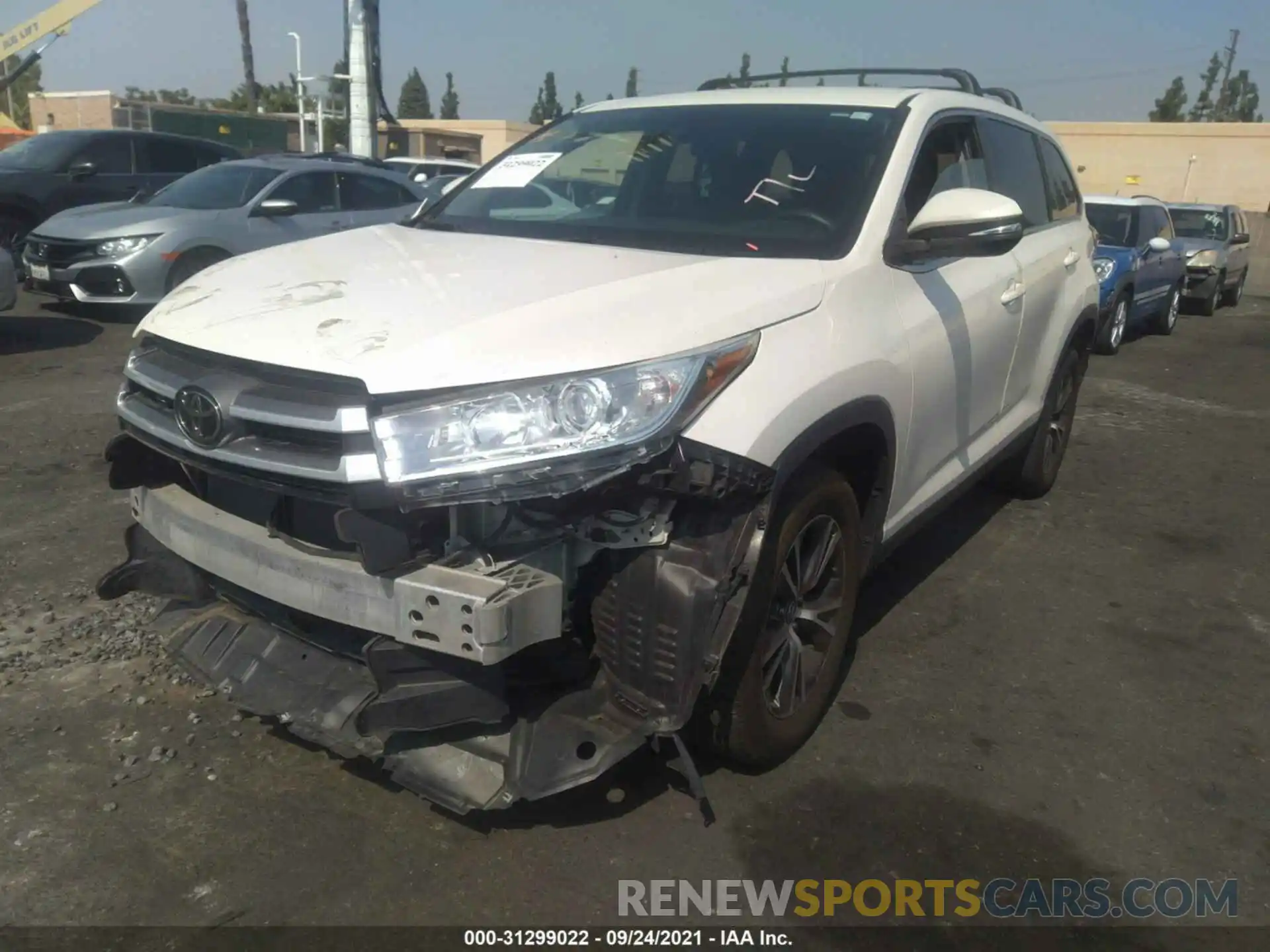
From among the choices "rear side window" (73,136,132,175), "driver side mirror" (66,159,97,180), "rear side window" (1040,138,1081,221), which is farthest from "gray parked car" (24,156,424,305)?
"rear side window" (1040,138,1081,221)

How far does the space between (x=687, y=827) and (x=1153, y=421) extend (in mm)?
6923

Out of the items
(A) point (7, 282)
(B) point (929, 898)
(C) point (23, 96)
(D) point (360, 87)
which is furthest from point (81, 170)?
(C) point (23, 96)

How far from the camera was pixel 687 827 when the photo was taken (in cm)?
290

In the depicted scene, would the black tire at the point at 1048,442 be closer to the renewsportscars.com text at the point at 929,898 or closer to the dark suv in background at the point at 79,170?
A: the renewsportscars.com text at the point at 929,898

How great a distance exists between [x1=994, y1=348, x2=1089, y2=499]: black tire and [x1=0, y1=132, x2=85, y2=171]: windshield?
1132 centimetres

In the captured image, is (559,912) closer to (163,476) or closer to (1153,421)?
(163,476)

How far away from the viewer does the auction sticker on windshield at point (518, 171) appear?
13.5 feet

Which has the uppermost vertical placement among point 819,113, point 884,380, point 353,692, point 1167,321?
point 819,113

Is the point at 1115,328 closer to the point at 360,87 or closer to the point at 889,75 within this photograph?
the point at 889,75

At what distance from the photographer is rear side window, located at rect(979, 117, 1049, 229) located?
4.42 meters

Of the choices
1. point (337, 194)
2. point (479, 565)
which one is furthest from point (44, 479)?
point (337, 194)

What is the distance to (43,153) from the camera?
1244 cm

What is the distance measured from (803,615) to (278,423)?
1.54 meters

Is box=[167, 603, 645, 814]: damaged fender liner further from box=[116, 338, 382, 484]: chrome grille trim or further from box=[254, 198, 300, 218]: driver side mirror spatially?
box=[254, 198, 300, 218]: driver side mirror
